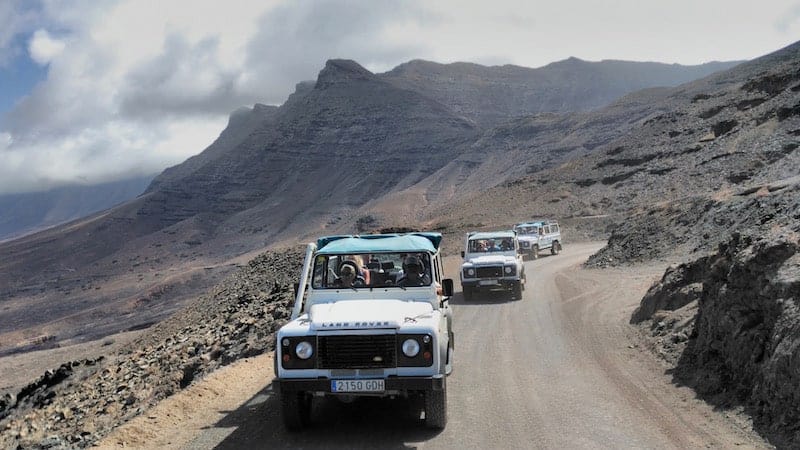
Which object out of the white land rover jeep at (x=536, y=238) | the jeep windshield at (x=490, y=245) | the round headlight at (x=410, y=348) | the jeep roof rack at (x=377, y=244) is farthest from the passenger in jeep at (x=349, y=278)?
the white land rover jeep at (x=536, y=238)

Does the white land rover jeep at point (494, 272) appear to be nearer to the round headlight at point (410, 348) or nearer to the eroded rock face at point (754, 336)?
the eroded rock face at point (754, 336)

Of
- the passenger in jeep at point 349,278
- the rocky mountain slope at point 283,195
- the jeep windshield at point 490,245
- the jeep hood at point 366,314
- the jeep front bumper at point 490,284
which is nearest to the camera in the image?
the jeep hood at point 366,314

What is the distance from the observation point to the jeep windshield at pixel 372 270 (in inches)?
342

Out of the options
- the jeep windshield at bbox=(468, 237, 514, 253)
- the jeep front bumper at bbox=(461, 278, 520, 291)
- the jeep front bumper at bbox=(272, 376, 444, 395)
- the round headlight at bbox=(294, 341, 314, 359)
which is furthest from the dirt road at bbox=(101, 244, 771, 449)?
the jeep windshield at bbox=(468, 237, 514, 253)

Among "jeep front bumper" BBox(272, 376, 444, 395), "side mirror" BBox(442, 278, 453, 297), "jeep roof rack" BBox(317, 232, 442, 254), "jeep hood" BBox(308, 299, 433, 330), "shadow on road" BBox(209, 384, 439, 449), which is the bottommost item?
"shadow on road" BBox(209, 384, 439, 449)

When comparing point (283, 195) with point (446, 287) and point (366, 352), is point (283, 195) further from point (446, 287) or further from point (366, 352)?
point (366, 352)

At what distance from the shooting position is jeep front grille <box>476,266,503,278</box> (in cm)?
1966

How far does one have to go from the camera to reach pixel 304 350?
7.20 m

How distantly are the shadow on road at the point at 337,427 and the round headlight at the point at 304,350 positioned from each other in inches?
39.7

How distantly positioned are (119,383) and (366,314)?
15.6m

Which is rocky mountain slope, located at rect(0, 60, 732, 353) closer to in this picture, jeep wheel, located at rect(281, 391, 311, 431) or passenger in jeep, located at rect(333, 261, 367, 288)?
passenger in jeep, located at rect(333, 261, 367, 288)

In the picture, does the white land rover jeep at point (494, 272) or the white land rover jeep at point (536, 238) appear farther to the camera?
→ the white land rover jeep at point (536, 238)

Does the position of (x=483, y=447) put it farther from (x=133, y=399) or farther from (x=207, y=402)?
(x=133, y=399)

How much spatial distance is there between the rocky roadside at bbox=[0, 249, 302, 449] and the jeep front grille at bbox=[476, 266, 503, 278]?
19.7 feet
